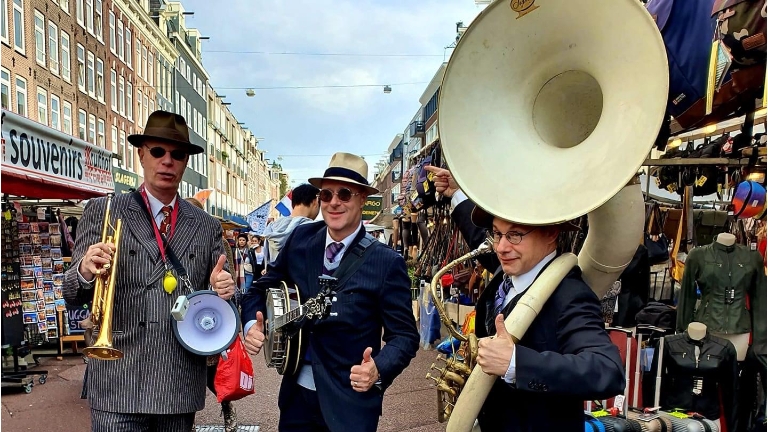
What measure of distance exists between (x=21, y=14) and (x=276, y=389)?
1846 cm

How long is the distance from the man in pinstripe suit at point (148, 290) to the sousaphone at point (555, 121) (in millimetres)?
1200

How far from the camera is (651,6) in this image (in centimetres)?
227

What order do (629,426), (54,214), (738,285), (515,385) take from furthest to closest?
(54,214)
(738,285)
(629,426)
(515,385)

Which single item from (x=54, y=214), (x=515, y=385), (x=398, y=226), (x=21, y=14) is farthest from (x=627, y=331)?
(x=21, y=14)

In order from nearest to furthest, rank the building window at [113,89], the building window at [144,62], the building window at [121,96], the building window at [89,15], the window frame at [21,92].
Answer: the window frame at [21,92], the building window at [89,15], the building window at [113,89], the building window at [121,96], the building window at [144,62]

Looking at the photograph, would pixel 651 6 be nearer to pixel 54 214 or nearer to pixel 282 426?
pixel 282 426

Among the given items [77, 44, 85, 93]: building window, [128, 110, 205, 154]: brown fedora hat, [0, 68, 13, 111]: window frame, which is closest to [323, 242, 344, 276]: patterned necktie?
[128, 110, 205, 154]: brown fedora hat

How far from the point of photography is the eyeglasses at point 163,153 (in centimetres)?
255

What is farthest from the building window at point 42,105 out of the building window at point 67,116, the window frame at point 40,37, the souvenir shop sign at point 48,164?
the souvenir shop sign at point 48,164

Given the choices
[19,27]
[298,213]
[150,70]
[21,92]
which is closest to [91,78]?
[21,92]

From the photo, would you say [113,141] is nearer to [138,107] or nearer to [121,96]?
[121,96]

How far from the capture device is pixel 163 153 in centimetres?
256

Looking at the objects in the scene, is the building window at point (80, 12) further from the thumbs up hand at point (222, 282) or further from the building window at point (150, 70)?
the thumbs up hand at point (222, 282)

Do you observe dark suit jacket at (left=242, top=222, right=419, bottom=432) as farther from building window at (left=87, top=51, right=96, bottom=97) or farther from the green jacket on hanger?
building window at (left=87, top=51, right=96, bottom=97)
